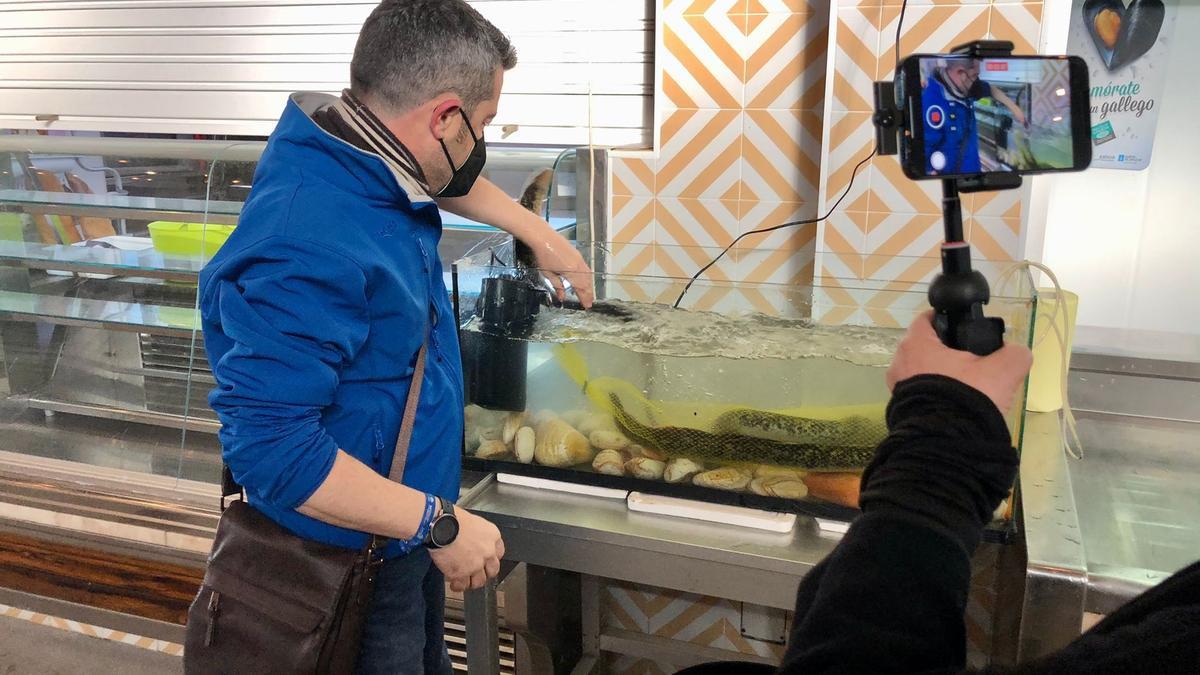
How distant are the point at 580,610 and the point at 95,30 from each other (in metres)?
2.27

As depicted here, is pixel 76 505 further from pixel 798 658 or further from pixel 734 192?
pixel 798 658

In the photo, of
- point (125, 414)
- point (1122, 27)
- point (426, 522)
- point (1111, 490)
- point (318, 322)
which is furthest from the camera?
point (125, 414)

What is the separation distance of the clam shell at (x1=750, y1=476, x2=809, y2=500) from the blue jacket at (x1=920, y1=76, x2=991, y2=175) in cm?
75

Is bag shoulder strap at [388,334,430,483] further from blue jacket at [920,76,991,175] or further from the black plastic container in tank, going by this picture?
blue jacket at [920,76,991,175]

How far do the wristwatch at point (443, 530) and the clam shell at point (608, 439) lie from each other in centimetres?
37

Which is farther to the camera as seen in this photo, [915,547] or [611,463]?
[611,463]

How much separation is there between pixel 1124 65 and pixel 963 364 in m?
1.44

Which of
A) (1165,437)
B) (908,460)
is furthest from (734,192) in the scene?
(908,460)

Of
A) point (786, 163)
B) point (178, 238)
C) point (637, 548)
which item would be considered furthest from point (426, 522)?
point (178, 238)

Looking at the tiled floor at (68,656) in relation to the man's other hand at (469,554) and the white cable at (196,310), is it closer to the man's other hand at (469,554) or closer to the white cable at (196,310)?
the white cable at (196,310)

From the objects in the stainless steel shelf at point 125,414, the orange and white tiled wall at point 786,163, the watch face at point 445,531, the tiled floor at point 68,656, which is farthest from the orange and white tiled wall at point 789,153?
the tiled floor at point 68,656

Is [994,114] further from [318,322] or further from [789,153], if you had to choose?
[789,153]

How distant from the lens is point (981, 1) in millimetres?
1785

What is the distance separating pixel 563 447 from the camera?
157cm
